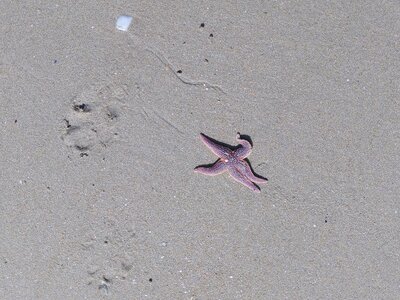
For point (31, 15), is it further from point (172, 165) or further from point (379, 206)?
point (379, 206)

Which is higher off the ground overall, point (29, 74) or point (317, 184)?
point (317, 184)

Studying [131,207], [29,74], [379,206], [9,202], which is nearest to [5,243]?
[9,202]

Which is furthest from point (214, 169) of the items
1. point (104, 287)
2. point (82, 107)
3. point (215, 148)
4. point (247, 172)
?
point (104, 287)

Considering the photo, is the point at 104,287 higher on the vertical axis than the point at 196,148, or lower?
lower

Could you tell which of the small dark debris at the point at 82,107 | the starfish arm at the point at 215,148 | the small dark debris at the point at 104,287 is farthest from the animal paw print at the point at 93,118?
the small dark debris at the point at 104,287

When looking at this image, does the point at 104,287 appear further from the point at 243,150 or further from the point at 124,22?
the point at 124,22

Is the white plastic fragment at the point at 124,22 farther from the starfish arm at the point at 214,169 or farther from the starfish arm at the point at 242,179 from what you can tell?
the starfish arm at the point at 242,179

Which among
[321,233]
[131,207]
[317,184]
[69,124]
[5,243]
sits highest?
[317,184]
